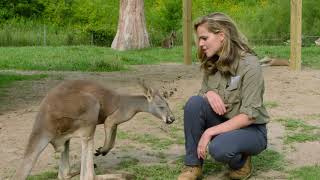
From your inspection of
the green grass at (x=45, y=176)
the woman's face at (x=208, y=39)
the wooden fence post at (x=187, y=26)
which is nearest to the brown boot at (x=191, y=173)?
the woman's face at (x=208, y=39)

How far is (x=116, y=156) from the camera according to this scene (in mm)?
4867

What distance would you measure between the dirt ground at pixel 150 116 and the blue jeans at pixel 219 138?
1.04 ft

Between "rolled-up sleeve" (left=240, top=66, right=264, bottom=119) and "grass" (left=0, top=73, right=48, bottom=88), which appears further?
"grass" (left=0, top=73, right=48, bottom=88)

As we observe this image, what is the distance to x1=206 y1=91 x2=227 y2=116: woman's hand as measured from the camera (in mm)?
3965

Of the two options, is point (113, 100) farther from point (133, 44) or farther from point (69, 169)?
point (133, 44)

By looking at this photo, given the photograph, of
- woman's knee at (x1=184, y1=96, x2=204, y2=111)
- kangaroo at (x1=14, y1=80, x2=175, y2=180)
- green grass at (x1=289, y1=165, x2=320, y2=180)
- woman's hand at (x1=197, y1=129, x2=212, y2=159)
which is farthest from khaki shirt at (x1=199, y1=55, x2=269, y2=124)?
kangaroo at (x1=14, y1=80, x2=175, y2=180)

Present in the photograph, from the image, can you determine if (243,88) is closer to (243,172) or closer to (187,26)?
(243,172)

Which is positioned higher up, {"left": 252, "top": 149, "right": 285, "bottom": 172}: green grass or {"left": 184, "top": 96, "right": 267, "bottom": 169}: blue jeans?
{"left": 184, "top": 96, "right": 267, "bottom": 169}: blue jeans

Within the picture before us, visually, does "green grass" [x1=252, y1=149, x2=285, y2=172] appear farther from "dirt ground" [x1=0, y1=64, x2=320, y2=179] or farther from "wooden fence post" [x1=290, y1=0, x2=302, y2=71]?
"wooden fence post" [x1=290, y1=0, x2=302, y2=71]

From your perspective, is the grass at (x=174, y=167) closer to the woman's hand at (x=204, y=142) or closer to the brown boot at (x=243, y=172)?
the brown boot at (x=243, y=172)

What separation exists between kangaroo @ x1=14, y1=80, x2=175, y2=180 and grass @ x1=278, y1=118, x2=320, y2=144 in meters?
1.87

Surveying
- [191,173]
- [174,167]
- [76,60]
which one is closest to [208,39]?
[191,173]

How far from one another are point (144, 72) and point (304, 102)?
4.31 m

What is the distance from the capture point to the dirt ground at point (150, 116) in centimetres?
476
